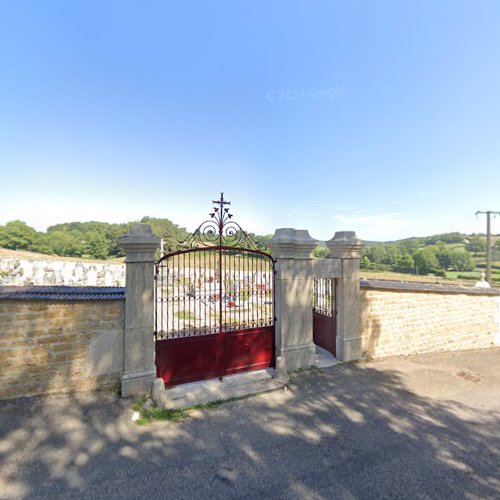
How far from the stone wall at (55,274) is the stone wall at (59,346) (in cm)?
1762

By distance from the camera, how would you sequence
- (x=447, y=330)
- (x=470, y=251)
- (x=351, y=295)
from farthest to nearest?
1. (x=470, y=251)
2. (x=447, y=330)
3. (x=351, y=295)

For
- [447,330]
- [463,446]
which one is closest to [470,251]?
[447,330]

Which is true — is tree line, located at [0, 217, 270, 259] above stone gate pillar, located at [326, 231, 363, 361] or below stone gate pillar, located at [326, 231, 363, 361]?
above

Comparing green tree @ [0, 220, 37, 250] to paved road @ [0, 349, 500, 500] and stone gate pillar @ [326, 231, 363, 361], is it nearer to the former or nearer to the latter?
paved road @ [0, 349, 500, 500]

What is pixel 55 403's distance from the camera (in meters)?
4.45

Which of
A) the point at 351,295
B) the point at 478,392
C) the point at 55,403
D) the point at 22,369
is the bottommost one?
the point at 478,392

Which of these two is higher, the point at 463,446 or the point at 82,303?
the point at 82,303

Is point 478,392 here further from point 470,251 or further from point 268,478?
point 470,251

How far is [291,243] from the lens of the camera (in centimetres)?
607

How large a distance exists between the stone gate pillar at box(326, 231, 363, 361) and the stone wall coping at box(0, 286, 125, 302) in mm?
5354

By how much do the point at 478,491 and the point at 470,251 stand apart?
110 m

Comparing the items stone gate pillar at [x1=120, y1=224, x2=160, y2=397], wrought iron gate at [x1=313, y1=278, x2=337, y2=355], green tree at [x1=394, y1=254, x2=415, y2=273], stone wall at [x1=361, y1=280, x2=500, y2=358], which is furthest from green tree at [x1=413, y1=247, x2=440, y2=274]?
stone gate pillar at [x1=120, y1=224, x2=160, y2=397]

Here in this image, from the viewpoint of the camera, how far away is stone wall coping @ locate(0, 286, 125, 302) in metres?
4.48

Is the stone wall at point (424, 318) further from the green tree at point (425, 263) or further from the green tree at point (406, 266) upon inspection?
the green tree at point (406, 266)
